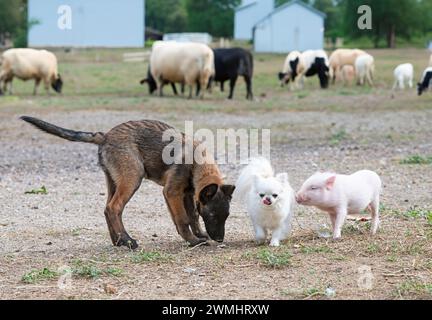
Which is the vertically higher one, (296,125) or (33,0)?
(33,0)

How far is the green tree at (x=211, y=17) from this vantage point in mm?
88438

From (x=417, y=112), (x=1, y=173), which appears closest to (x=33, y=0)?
(x=417, y=112)

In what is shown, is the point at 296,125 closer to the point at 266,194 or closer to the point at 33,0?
the point at 266,194

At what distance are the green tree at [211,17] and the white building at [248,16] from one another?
3323 mm

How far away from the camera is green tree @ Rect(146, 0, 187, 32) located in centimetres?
9481

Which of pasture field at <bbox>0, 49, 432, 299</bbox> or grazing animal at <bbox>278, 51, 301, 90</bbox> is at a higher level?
grazing animal at <bbox>278, 51, 301, 90</bbox>

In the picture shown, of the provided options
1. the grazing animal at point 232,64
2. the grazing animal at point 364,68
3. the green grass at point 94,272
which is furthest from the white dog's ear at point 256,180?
the grazing animal at point 364,68

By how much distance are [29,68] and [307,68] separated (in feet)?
38.3

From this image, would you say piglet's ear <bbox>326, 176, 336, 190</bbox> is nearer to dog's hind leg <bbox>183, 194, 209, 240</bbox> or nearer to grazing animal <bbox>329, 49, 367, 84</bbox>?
dog's hind leg <bbox>183, 194, 209, 240</bbox>

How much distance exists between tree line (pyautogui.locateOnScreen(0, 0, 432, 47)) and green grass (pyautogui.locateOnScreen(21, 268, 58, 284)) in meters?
55.9

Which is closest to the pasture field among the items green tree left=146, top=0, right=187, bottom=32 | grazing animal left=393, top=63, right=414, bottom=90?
grazing animal left=393, top=63, right=414, bottom=90

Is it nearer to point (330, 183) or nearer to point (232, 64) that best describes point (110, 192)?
point (330, 183)

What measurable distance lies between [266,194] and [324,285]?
4.94 ft
